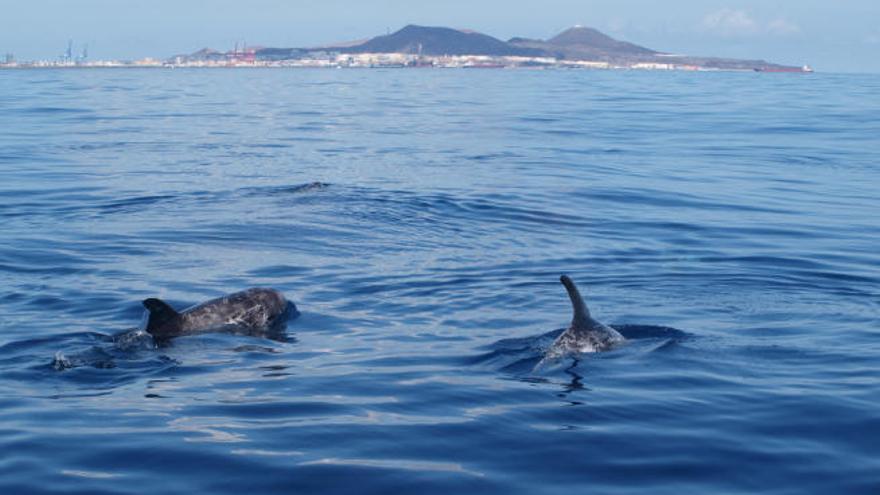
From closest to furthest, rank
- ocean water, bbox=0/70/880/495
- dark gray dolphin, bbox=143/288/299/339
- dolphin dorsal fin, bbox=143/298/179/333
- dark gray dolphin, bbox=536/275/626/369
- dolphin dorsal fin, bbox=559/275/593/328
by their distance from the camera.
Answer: ocean water, bbox=0/70/880/495, dolphin dorsal fin, bbox=559/275/593/328, dark gray dolphin, bbox=536/275/626/369, dolphin dorsal fin, bbox=143/298/179/333, dark gray dolphin, bbox=143/288/299/339

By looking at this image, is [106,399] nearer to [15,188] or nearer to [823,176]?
[15,188]

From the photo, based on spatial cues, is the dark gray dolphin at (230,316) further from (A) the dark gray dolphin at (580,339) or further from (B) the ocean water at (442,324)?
(A) the dark gray dolphin at (580,339)

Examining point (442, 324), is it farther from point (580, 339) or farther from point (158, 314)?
point (158, 314)

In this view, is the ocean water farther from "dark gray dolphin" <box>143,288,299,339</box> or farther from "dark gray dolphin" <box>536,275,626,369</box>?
"dark gray dolphin" <box>143,288,299,339</box>

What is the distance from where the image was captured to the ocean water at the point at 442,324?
8969 mm

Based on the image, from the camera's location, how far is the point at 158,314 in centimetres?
1305

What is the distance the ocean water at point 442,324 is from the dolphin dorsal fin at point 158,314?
0.34 meters

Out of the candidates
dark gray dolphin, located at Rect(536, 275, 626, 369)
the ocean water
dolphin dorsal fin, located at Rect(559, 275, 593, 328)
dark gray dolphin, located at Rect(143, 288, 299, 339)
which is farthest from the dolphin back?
dolphin dorsal fin, located at Rect(559, 275, 593, 328)

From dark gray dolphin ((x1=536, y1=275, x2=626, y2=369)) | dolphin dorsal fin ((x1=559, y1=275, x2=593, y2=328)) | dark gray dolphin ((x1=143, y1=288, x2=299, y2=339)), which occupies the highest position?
dolphin dorsal fin ((x1=559, y1=275, x2=593, y2=328))

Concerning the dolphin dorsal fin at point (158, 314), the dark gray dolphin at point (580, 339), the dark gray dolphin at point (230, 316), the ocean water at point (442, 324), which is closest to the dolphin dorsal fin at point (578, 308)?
the dark gray dolphin at point (580, 339)

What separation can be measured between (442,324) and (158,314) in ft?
11.1

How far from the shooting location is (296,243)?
20.0 m

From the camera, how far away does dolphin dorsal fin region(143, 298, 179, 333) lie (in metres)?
12.9

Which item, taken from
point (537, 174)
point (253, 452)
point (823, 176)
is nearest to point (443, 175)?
point (537, 174)
